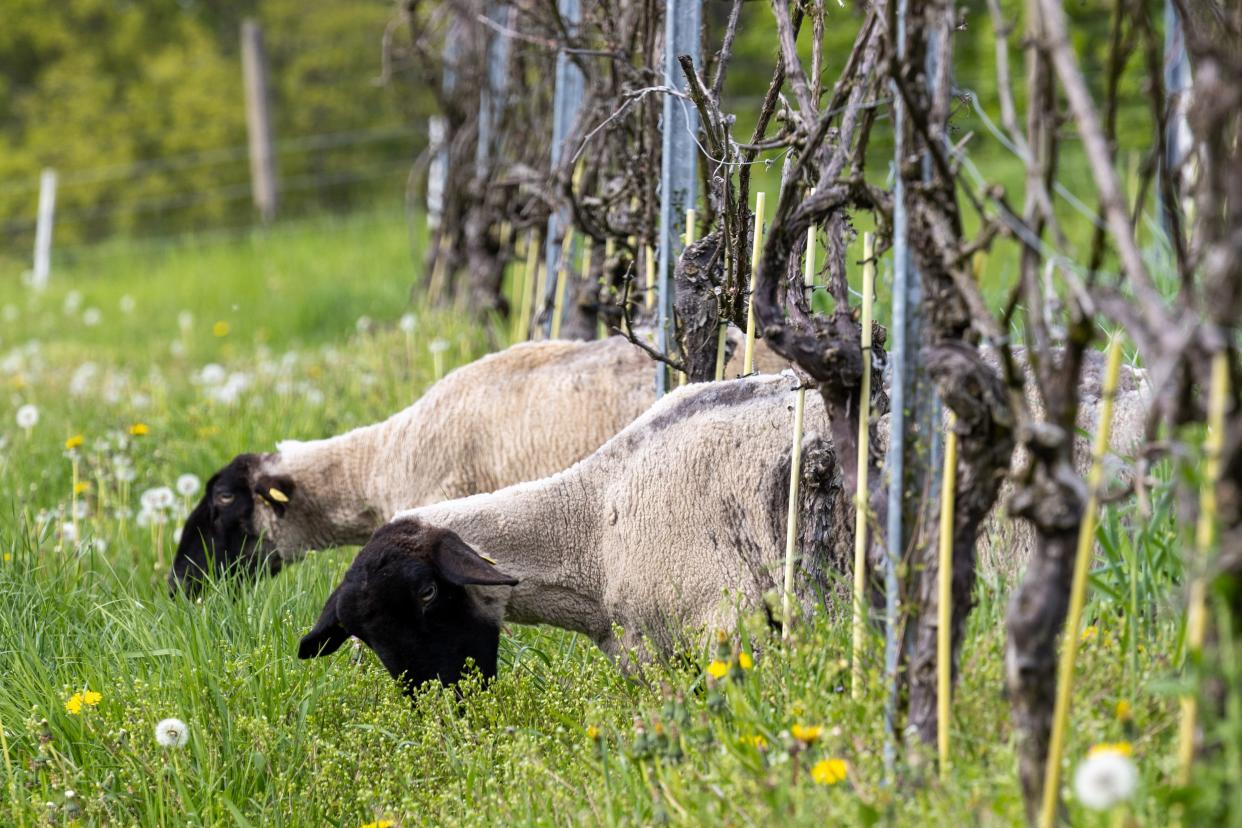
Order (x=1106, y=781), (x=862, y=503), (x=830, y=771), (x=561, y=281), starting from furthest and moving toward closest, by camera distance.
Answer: (x=561, y=281) < (x=862, y=503) < (x=830, y=771) < (x=1106, y=781)

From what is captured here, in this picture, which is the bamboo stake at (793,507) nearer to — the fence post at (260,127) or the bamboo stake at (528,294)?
the bamboo stake at (528,294)

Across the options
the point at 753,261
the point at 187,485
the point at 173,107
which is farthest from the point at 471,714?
the point at 173,107

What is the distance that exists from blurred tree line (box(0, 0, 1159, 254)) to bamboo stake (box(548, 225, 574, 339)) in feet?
50.0

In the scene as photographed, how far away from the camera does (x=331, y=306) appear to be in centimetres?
1188

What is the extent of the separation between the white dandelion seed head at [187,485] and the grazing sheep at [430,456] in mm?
388

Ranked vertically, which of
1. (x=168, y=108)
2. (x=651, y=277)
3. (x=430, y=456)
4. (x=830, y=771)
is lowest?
(x=430, y=456)

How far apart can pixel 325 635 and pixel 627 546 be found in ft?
2.95

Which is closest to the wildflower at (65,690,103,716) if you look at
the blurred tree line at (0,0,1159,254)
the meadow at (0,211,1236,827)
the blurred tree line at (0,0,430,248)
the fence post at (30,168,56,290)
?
the meadow at (0,211,1236,827)

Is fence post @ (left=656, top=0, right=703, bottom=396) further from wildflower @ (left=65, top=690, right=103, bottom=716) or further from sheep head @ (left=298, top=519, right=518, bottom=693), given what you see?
wildflower @ (left=65, top=690, right=103, bottom=716)

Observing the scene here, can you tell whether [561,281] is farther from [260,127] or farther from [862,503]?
[260,127]

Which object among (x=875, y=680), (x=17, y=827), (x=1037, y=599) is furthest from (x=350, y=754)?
(x=1037, y=599)

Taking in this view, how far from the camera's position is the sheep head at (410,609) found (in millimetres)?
3883

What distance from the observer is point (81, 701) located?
3.56m

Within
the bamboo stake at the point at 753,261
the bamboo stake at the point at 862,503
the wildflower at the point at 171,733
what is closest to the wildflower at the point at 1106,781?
the bamboo stake at the point at 862,503
